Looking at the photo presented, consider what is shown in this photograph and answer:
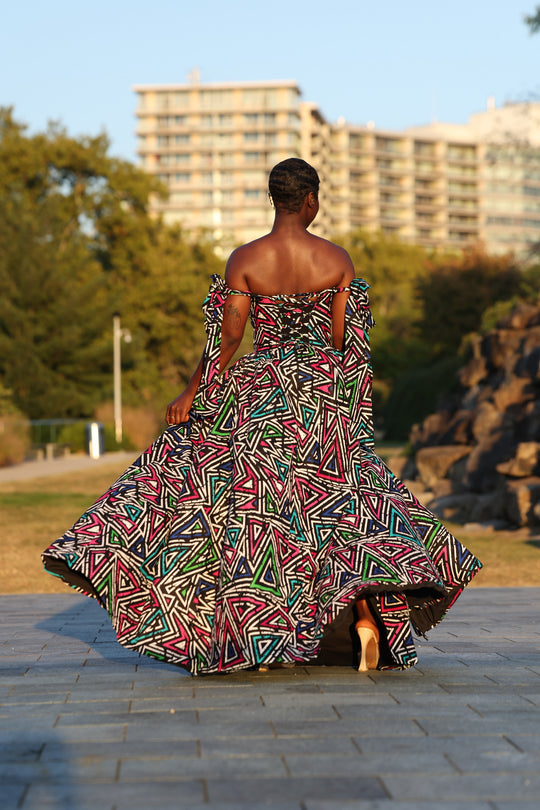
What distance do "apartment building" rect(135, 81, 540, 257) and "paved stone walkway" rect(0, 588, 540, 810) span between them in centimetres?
10879

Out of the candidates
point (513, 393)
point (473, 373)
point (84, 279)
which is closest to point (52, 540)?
point (513, 393)

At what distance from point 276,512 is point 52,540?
767cm

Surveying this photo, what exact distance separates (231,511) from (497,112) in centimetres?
13960

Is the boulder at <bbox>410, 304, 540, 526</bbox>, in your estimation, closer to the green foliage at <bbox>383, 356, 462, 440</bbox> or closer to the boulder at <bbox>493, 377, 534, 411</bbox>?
the boulder at <bbox>493, 377, 534, 411</bbox>

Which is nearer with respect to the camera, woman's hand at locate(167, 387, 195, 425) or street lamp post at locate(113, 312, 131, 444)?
woman's hand at locate(167, 387, 195, 425)

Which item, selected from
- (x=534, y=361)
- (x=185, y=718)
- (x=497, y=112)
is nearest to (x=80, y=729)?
(x=185, y=718)

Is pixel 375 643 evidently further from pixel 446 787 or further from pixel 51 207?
pixel 51 207

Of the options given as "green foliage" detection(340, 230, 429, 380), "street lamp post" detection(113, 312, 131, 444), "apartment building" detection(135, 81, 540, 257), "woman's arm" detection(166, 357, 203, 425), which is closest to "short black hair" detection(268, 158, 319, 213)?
"woman's arm" detection(166, 357, 203, 425)

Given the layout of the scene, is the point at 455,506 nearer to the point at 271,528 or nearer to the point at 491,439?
the point at 491,439

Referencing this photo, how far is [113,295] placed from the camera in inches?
1820

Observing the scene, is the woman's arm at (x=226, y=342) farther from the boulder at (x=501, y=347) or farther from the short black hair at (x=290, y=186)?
the boulder at (x=501, y=347)

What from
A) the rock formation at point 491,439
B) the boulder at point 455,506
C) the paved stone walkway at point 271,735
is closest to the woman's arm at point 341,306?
the paved stone walkway at point 271,735

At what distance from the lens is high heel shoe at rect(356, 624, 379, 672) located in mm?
4152

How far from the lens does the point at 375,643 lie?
13.8 feet
